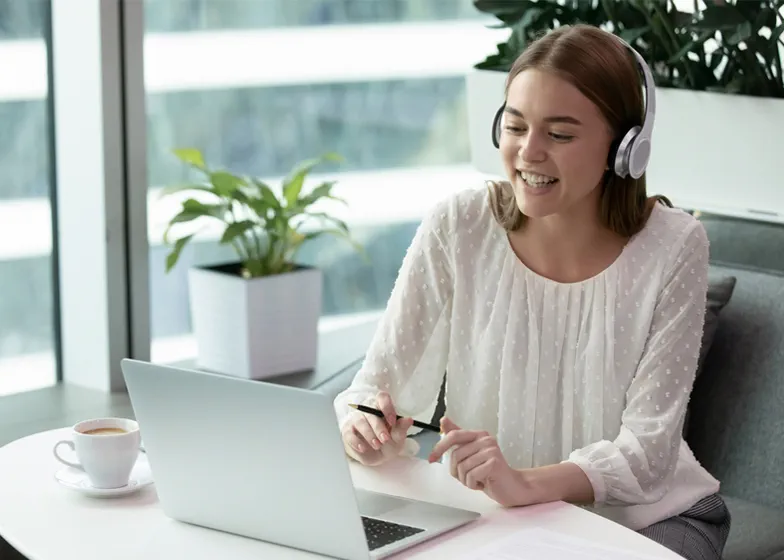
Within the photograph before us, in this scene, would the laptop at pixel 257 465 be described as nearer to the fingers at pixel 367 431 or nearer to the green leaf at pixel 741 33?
the fingers at pixel 367 431

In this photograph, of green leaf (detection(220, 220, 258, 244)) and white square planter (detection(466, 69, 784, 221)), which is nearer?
white square planter (detection(466, 69, 784, 221))

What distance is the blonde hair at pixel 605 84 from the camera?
167cm

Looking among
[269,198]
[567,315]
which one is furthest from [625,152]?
[269,198]

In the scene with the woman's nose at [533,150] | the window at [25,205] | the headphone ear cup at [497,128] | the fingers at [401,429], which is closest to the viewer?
the fingers at [401,429]

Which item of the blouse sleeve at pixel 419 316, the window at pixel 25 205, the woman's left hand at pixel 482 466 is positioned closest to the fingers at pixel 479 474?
the woman's left hand at pixel 482 466

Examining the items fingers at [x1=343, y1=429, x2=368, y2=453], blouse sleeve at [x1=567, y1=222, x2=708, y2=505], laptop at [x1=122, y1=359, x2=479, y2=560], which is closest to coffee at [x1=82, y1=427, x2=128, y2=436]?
laptop at [x1=122, y1=359, x2=479, y2=560]

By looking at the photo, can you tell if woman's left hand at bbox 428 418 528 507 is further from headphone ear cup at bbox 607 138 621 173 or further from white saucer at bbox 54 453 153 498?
headphone ear cup at bbox 607 138 621 173

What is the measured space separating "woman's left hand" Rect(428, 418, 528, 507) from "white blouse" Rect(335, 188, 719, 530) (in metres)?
0.21

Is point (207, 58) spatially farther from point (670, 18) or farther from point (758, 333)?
point (758, 333)

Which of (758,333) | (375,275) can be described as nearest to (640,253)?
(758,333)

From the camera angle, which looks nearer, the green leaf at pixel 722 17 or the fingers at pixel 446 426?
the fingers at pixel 446 426

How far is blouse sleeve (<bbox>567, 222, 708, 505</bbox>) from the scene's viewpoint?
1.60 m

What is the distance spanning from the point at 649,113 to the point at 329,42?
1.71m

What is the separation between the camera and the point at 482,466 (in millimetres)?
1440
